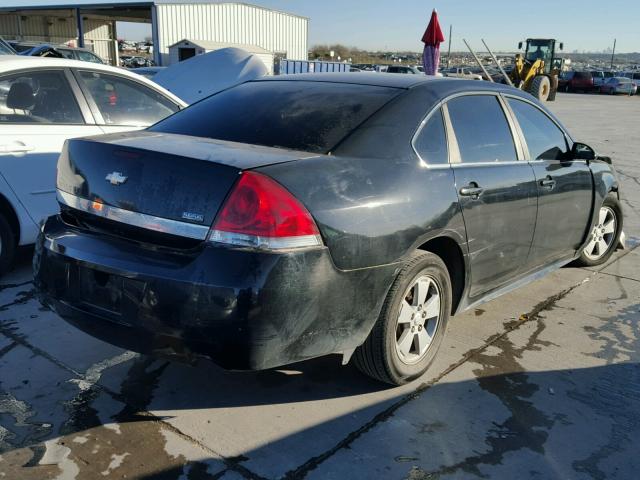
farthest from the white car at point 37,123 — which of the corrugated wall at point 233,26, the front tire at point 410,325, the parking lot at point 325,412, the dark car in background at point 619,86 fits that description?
the dark car in background at point 619,86

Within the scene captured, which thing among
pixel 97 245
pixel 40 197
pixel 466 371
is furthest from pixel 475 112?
pixel 40 197

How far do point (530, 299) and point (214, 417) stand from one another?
2.81 metres

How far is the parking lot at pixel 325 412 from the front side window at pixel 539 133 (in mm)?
1238

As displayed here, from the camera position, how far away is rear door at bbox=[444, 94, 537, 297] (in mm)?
3445

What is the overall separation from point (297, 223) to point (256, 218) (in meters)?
0.17

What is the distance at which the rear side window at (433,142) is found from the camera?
3211mm

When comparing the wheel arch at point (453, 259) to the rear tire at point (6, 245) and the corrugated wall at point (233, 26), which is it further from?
the corrugated wall at point (233, 26)

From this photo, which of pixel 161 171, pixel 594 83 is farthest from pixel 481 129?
pixel 594 83

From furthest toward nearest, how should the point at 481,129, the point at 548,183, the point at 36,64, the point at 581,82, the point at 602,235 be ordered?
the point at 581,82 < the point at 602,235 < the point at 36,64 < the point at 548,183 < the point at 481,129

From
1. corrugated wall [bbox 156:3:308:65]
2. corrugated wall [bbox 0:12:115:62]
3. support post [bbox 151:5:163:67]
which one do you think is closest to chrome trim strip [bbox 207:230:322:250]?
support post [bbox 151:5:163:67]

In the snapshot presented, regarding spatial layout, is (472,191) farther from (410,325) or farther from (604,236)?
(604,236)

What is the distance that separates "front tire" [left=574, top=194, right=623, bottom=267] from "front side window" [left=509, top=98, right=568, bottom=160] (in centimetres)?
102

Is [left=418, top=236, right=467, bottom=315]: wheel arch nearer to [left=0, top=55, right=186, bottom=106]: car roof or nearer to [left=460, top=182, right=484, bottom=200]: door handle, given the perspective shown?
[left=460, top=182, right=484, bottom=200]: door handle

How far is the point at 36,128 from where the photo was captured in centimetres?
467
